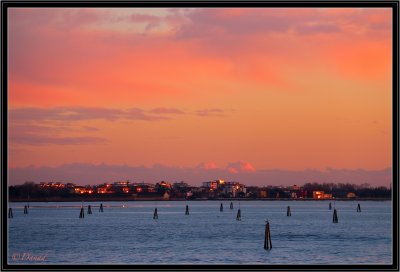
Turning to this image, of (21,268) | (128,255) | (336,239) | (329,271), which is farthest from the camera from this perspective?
(336,239)

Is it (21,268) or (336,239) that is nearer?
(21,268)

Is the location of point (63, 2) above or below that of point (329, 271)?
above

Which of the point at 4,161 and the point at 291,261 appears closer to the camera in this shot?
the point at 4,161

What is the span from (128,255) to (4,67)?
38.1 metres

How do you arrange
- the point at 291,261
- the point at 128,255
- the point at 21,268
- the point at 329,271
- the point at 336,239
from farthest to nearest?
1. the point at 336,239
2. the point at 128,255
3. the point at 291,261
4. the point at 21,268
5. the point at 329,271

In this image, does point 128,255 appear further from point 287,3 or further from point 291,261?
point 287,3

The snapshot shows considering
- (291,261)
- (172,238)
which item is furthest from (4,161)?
(172,238)

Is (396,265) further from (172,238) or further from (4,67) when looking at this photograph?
(172,238)

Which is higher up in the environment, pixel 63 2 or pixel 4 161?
pixel 63 2

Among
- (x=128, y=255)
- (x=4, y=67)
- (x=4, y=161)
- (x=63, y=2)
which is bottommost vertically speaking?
(x=128, y=255)

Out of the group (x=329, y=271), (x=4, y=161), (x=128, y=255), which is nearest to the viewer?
(x=4, y=161)

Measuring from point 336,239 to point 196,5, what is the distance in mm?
59712

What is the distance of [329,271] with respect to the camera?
20.4 m

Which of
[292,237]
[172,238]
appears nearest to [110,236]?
[172,238]
